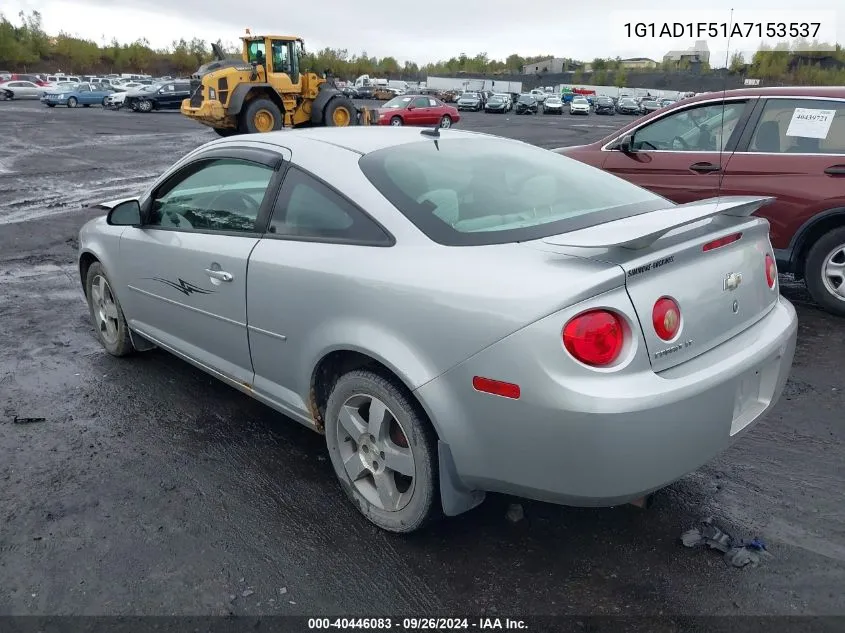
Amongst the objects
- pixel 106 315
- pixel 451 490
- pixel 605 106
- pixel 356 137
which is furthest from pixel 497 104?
pixel 451 490

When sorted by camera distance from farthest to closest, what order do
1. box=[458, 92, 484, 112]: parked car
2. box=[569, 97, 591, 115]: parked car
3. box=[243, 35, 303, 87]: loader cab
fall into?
box=[458, 92, 484, 112]: parked car
box=[569, 97, 591, 115]: parked car
box=[243, 35, 303, 87]: loader cab

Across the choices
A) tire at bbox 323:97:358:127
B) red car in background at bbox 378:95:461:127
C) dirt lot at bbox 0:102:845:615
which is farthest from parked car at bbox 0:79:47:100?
dirt lot at bbox 0:102:845:615

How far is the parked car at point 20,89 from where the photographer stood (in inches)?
1850

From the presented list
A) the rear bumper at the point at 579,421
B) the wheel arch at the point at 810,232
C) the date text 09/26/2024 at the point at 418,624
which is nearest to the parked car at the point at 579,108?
the wheel arch at the point at 810,232

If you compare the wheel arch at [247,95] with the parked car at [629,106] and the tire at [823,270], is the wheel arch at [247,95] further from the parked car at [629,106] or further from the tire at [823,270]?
the parked car at [629,106]

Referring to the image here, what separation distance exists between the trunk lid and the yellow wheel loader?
18242 mm

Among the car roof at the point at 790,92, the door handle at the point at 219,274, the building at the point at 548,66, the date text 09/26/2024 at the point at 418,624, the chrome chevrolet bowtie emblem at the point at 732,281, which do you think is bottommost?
the date text 09/26/2024 at the point at 418,624

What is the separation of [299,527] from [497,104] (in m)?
48.1

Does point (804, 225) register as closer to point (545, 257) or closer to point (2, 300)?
point (545, 257)

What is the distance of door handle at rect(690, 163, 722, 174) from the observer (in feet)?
19.3

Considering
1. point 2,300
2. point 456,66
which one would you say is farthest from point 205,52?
point 2,300

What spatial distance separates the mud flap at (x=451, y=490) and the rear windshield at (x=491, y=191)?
775 mm

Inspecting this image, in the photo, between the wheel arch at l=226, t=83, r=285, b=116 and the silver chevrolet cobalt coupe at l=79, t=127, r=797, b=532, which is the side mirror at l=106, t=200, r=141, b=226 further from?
the wheel arch at l=226, t=83, r=285, b=116

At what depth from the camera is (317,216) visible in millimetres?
3061
